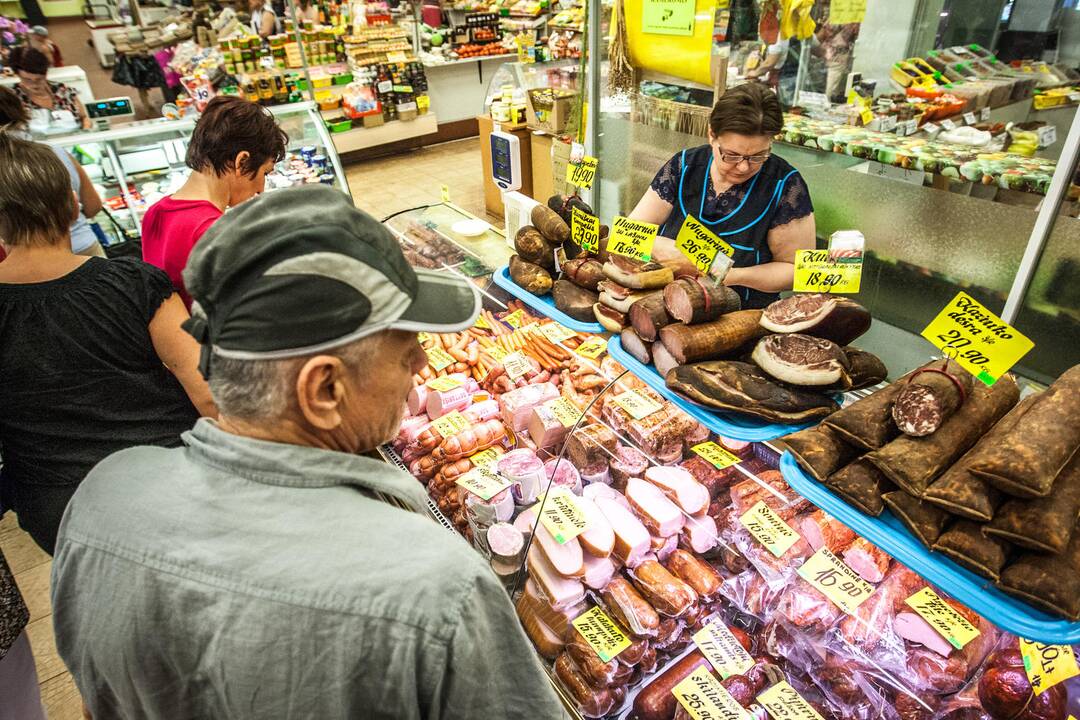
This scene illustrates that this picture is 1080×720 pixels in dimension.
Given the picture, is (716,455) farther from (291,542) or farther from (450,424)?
(291,542)

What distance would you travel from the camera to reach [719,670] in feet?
5.27

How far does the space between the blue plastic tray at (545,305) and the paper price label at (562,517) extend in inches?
24.1

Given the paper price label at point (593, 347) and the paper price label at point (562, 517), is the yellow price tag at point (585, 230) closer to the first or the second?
the paper price label at point (593, 347)

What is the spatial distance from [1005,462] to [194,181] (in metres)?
3.19

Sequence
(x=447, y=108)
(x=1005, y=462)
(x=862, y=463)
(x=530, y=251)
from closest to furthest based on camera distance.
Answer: (x=1005, y=462) → (x=862, y=463) → (x=530, y=251) → (x=447, y=108)

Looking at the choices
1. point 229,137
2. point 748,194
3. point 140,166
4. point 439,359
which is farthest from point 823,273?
point 140,166

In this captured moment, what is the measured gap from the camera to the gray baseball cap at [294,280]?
2.84 ft

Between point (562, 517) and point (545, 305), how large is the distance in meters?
0.88

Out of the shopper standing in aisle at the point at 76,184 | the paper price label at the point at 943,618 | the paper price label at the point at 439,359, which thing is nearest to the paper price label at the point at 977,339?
the paper price label at the point at 943,618

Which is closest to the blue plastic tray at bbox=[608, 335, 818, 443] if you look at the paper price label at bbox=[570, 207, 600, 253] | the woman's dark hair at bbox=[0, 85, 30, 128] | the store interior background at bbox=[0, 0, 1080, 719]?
the paper price label at bbox=[570, 207, 600, 253]

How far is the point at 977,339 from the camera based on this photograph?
1293 millimetres

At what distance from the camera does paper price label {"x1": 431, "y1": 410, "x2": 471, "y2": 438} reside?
7.50 ft

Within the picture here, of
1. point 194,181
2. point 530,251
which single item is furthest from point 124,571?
point 194,181

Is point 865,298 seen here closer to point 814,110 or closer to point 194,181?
point 814,110
